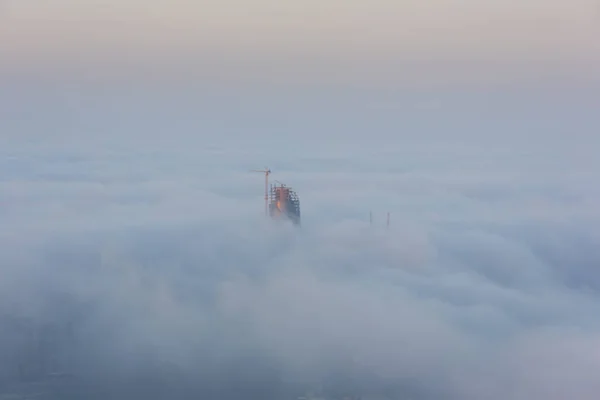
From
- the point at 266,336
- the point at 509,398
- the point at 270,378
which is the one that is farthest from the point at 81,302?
the point at 509,398

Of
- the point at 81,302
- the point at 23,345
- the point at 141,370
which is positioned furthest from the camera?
the point at 81,302

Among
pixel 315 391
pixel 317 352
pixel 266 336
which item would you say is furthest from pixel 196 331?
pixel 315 391

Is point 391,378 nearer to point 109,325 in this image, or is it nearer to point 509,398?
point 509,398

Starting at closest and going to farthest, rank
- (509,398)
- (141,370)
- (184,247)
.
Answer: (509,398)
(141,370)
(184,247)

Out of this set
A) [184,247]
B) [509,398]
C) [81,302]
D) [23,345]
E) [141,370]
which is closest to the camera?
[509,398]

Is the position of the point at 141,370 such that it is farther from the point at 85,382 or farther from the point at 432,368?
the point at 432,368

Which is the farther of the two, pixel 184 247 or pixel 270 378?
pixel 184 247

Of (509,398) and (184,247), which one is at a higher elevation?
(184,247)

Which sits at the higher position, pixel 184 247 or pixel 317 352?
pixel 184 247

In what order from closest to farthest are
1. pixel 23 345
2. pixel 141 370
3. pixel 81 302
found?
1. pixel 141 370
2. pixel 23 345
3. pixel 81 302
